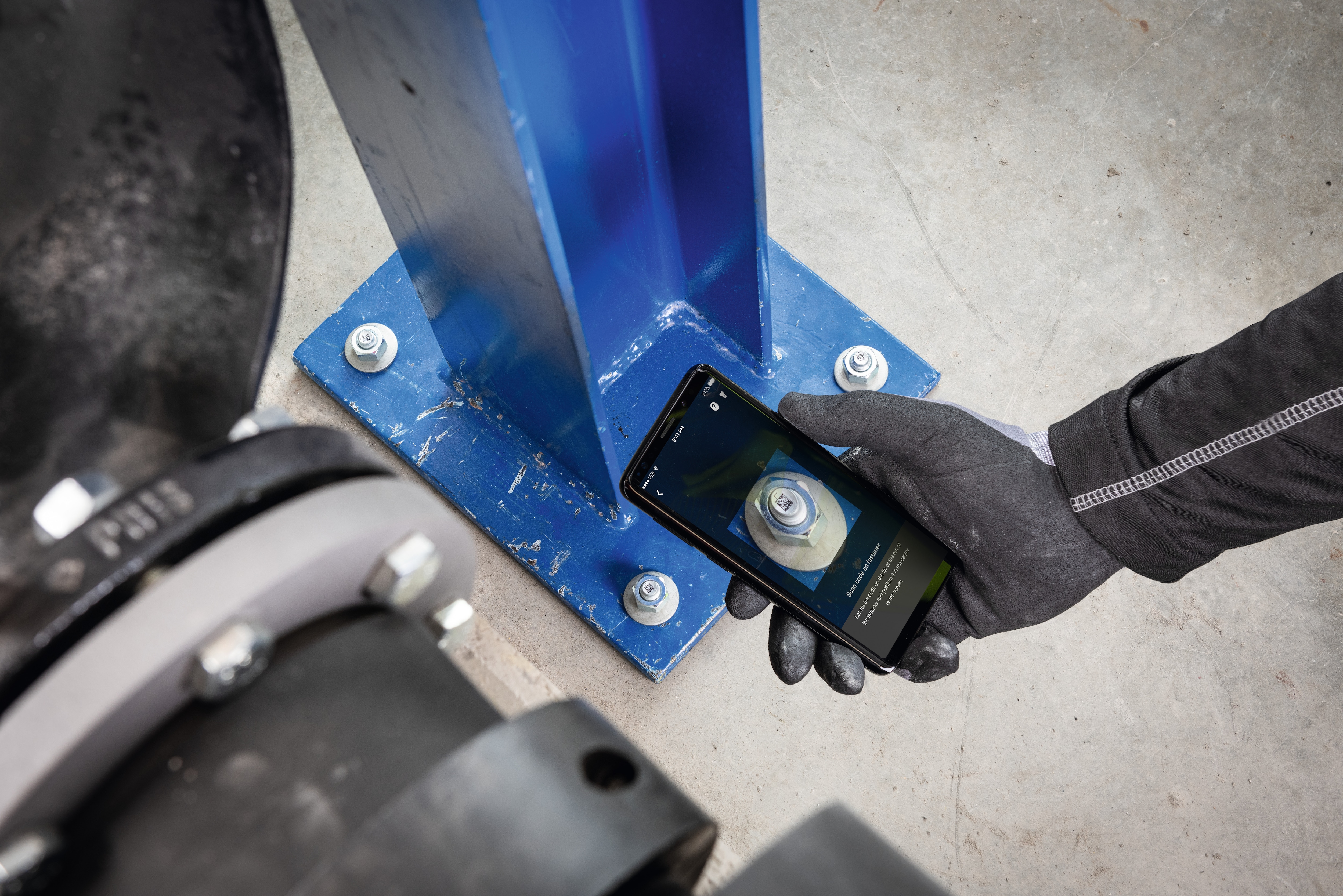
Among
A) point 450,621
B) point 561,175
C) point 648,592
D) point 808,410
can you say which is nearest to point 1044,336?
point 808,410

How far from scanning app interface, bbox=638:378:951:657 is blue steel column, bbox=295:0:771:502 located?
113 millimetres

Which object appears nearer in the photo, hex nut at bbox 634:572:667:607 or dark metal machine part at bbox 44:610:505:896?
dark metal machine part at bbox 44:610:505:896

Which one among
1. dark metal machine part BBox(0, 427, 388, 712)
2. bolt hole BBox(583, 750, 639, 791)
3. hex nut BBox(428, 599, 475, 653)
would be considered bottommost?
bolt hole BBox(583, 750, 639, 791)

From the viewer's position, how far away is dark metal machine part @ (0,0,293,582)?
0.41 metres

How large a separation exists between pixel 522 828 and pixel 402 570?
0.40ft

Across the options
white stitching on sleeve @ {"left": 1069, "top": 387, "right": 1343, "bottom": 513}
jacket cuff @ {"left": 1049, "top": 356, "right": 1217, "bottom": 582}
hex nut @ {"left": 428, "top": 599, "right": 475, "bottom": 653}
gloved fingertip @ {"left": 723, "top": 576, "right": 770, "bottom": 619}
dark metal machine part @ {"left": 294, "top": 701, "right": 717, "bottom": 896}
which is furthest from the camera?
gloved fingertip @ {"left": 723, "top": 576, "right": 770, "bottom": 619}

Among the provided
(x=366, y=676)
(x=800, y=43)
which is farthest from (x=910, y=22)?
(x=366, y=676)

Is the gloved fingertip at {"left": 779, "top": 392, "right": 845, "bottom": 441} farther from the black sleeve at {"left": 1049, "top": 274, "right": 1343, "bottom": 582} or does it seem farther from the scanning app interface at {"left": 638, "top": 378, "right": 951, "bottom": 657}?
the black sleeve at {"left": 1049, "top": 274, "right": 1343, "bottom": 582}

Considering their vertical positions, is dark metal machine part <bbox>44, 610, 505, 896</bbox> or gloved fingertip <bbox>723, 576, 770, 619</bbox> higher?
dark metal machine part <bbox>44, 610, 505, 896</bbox>

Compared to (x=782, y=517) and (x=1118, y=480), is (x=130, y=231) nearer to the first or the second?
(x=782, y=517)

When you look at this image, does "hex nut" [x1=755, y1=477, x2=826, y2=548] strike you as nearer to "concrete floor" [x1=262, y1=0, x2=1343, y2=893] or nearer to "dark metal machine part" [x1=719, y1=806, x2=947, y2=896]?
"concrete floor" [x1=262, y1=0, x2=1343, y2=893]

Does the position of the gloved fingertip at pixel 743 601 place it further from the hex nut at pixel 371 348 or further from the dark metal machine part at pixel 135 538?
the dark metal machine part at pixel 135 538

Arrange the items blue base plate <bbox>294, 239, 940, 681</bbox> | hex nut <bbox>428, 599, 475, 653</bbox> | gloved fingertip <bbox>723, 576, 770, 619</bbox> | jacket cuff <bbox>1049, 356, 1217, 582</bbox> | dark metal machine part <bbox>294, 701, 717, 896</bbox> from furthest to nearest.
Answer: blue base plate <bbox>294, 239, 940, 681</bbox> → gloved fingertip <bbox>723, 576, 770, 619</bbox> → jacket cuff <bbox>1049, 356, 1217, 582</bbox> → hex nut <bbox>428, 599, 475, 653</bbox> → dark metal machine part <bbox>294, 701, 717, 896</bbox>

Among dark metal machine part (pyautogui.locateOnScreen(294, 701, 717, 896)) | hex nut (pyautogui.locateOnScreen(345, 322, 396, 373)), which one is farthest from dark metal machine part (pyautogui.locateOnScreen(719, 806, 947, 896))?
hex nut (pyautogui.locateOnScreen(345, 322, 396, 373))
